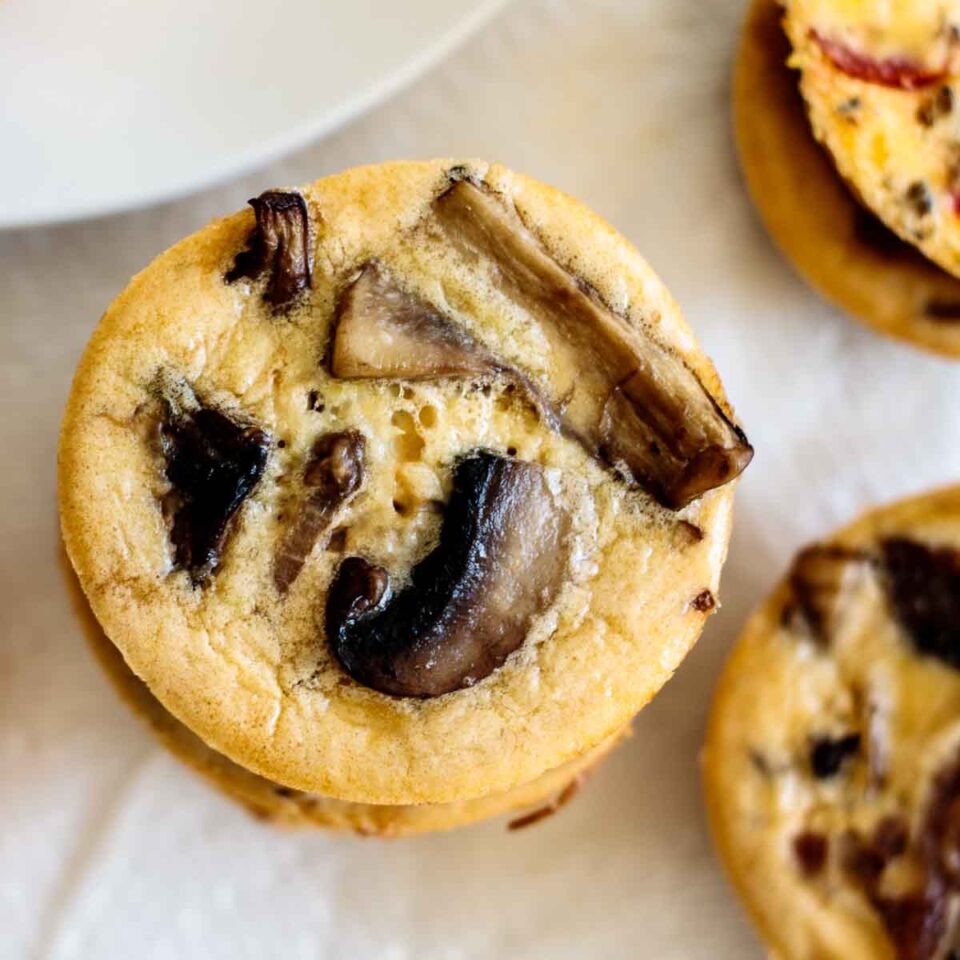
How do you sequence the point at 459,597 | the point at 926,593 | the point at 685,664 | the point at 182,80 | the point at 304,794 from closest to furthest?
1. the point at 459,597
2. the point at 304,794
3. the point at 182,80
4. the point at 926,593
5. the point at 685,664

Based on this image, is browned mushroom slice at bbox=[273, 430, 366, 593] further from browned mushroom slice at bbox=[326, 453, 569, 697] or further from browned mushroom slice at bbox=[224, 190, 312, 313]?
browned mushroom slice at bbox=[224, 190, 312, 313]

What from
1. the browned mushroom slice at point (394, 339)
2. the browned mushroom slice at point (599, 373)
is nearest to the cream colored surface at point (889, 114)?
the browned mushroom slice at point (599, 373)

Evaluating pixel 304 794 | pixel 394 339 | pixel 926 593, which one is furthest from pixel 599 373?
pixel 926 593

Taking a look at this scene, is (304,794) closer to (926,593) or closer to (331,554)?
(331,554)

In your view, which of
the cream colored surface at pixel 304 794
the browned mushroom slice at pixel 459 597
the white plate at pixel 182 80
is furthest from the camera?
the white plate at pixel 182 80

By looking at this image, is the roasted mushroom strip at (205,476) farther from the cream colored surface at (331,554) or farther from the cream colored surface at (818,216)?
the cream colored surface at (818,216)

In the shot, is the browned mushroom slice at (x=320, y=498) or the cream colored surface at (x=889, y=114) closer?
the browned mushroom slice at (x=320, y=498)

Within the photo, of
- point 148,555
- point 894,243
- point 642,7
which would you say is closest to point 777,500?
point 894,243

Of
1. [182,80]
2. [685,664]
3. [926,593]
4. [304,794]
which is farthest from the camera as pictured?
[685,664]
